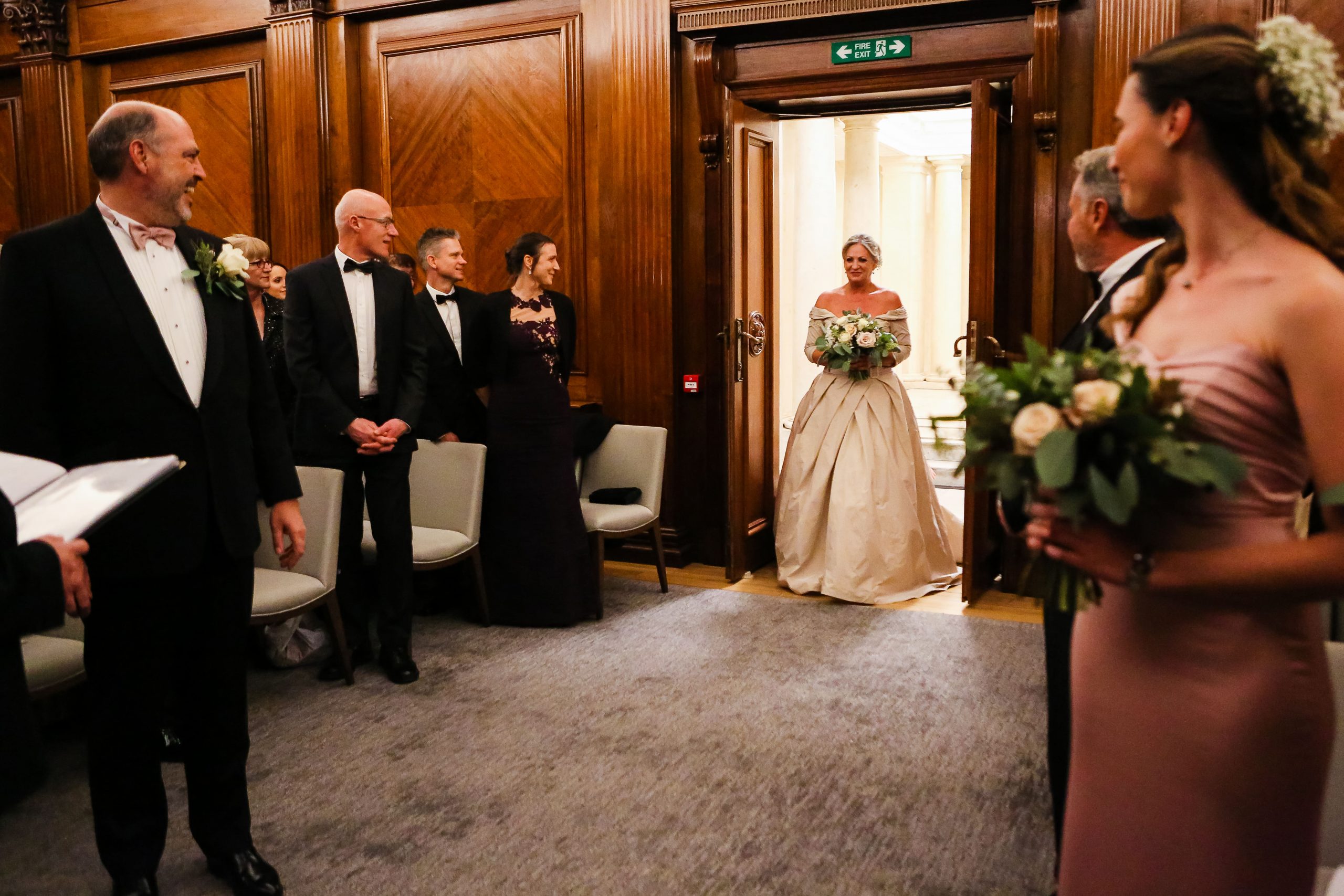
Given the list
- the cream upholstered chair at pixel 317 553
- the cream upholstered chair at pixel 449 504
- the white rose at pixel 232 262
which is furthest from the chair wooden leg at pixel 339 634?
the white rose at pixel 232 262

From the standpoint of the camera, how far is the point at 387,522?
446 centimetres

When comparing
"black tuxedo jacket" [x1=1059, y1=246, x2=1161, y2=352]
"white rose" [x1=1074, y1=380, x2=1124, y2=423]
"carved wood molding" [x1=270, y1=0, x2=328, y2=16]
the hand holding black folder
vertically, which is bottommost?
the hand holding black folder

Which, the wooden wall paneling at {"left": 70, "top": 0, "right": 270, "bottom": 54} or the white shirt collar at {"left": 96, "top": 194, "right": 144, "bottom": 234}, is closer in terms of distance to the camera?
the white shirt collar at {"left": 96, "top": 194, "right": 144, "bottom": 234}

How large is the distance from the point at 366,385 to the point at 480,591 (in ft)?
3.94

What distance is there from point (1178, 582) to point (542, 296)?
14.2 feet

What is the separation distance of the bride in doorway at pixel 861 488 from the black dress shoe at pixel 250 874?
137 inches

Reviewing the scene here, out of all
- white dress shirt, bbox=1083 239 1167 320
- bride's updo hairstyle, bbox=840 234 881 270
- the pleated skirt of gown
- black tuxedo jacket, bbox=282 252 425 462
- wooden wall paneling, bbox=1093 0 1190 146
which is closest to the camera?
white dress shirt, bbox=1083 239 1167 320

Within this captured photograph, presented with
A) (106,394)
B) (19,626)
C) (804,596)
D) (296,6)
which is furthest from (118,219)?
(296,6)

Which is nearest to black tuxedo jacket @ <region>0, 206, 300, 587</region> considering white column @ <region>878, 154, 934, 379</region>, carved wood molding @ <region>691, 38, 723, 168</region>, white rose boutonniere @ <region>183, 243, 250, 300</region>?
white rose boutonniere @ <region>183, 243, 250, 300</region>

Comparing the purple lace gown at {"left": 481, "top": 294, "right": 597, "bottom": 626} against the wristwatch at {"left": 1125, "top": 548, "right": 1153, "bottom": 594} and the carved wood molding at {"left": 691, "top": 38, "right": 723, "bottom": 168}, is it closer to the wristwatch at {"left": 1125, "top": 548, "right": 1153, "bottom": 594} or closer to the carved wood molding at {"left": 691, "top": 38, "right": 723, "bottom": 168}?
the carved wood molding at {"left": 691, "top": 38, "right": 723, "bottom": 168}

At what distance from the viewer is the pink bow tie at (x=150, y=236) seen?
8.46ft

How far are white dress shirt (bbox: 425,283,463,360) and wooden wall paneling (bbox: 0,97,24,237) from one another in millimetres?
4558

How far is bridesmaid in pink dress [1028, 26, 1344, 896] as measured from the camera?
4.59 ft

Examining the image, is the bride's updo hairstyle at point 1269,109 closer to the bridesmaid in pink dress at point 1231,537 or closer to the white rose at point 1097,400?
the bridesmaid in pink dress at point 1231,537
